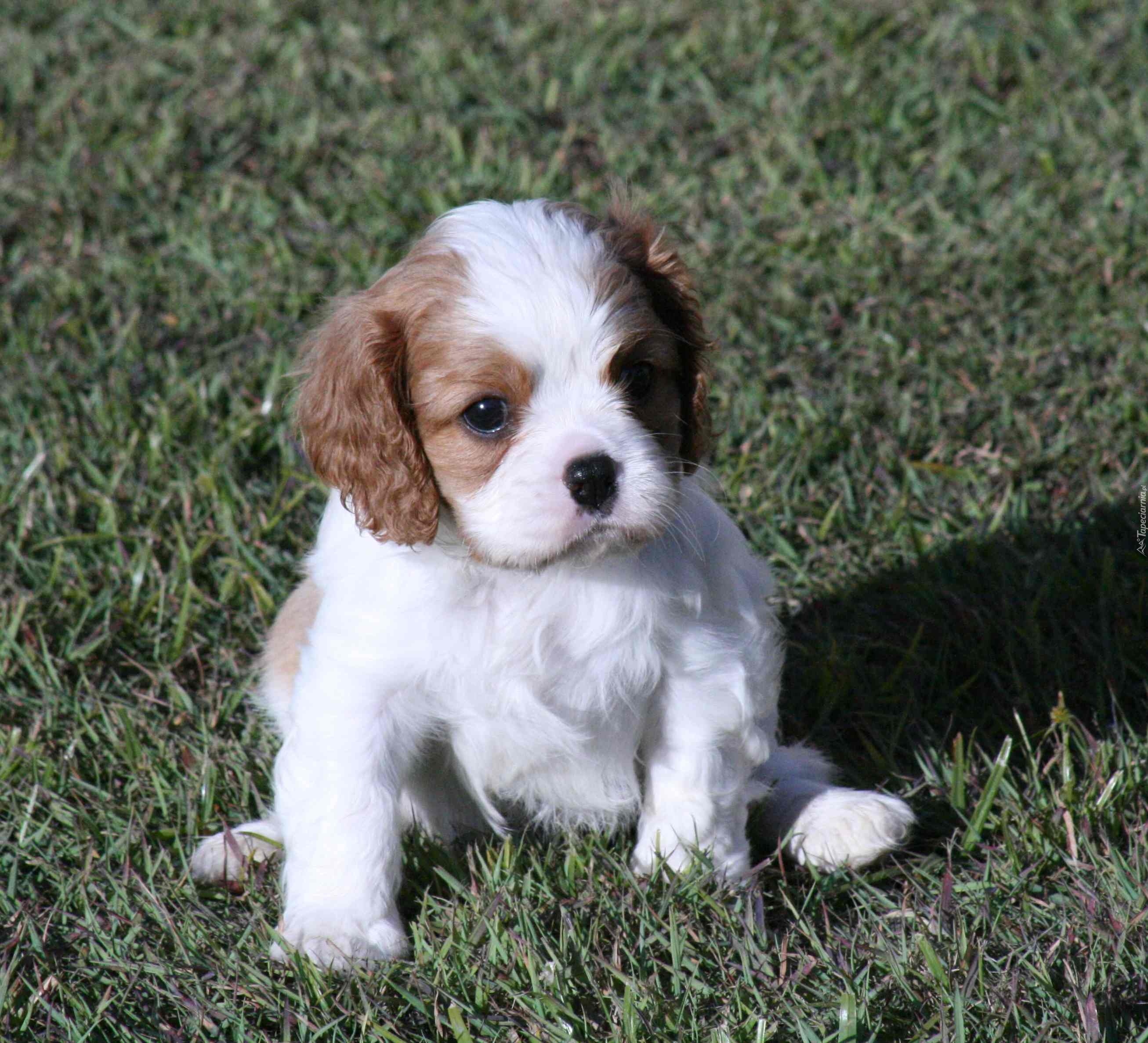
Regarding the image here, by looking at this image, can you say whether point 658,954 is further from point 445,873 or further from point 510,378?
point 510,378

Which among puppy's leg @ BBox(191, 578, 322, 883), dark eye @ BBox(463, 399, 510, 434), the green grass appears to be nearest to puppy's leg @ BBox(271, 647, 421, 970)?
the green grass

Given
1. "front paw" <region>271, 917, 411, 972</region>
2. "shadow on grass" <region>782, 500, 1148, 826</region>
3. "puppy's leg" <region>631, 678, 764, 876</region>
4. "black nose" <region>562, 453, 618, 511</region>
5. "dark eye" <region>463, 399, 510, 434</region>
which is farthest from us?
"shadow on grass" <region>782, 500, 1148, 826</region>

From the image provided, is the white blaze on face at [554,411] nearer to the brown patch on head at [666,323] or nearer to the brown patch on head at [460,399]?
the brown patch on head at [460,399]

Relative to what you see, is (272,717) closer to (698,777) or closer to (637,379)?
(698,777)

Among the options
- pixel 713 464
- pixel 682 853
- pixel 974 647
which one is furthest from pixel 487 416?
pixel 713 464

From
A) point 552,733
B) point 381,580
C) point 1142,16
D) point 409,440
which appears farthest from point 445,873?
point 1142,16

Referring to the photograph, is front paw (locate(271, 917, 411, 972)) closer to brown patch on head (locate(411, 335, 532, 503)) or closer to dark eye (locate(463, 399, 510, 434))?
brown patch on head (locate(411, 335, 532, 503))
